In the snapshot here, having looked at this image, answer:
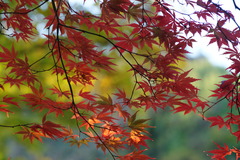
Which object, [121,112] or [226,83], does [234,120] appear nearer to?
[226,83]

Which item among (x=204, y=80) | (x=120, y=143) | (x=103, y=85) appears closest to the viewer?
(x=120, y=143)

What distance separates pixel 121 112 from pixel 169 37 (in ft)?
0.96

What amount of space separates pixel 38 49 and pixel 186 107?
7.22 feet

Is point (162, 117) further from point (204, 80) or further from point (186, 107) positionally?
point (186, 107)

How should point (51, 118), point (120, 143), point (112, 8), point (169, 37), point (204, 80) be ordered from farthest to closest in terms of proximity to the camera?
point (204, 80) < point (51, 118) < point (120, 143) < point (169, 37) < point (112, 8)

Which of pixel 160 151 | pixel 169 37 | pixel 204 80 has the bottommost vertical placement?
pixel 160 151

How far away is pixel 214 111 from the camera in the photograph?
397 cm

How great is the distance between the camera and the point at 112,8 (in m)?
0.87

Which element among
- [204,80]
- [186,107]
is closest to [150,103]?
[186,107]

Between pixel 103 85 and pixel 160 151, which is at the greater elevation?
pixel 103 85

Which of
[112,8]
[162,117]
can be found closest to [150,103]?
[112,8]

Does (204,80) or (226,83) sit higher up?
(204,80)

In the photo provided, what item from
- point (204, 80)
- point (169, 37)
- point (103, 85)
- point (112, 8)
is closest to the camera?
point (112, 8)

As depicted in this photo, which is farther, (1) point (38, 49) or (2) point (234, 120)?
(1) point (38, 49)
